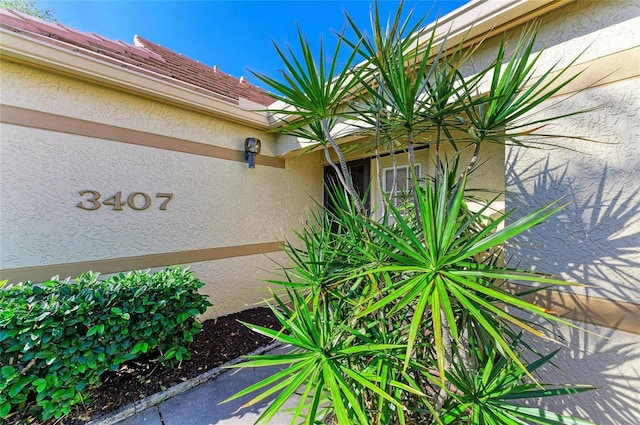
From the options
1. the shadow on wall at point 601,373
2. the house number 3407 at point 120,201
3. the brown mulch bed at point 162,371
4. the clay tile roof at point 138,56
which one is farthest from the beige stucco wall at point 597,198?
the house number 3407 at point 120,201

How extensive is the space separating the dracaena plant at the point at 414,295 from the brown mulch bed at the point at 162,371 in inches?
93.7

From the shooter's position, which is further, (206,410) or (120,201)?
(120,201)

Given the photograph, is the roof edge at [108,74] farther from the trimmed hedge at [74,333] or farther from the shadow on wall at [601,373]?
the shadow on wall at [601,373]

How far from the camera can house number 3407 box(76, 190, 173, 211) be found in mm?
4211

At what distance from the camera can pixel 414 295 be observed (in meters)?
1.48

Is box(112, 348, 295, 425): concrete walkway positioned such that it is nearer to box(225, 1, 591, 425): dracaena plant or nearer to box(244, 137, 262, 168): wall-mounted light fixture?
box(225, 1, 591, 425): dracaena plant

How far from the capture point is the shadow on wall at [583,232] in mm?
2465

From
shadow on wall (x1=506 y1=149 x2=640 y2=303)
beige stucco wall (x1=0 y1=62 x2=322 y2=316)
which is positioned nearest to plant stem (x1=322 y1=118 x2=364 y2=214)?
beige stucco wall (x1=0 y1=62 x2=322 y2=316)

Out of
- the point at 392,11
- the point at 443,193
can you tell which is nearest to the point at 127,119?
the point at 392,11

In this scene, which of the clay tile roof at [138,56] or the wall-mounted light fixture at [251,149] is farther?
the wall-mounted light fixture at [251,149]

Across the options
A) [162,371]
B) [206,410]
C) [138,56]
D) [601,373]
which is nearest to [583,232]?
[601,373]

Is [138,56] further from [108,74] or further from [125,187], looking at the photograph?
[125,187]

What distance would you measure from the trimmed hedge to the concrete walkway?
21.5 inches

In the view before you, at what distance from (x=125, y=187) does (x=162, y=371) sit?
3.20 metres
